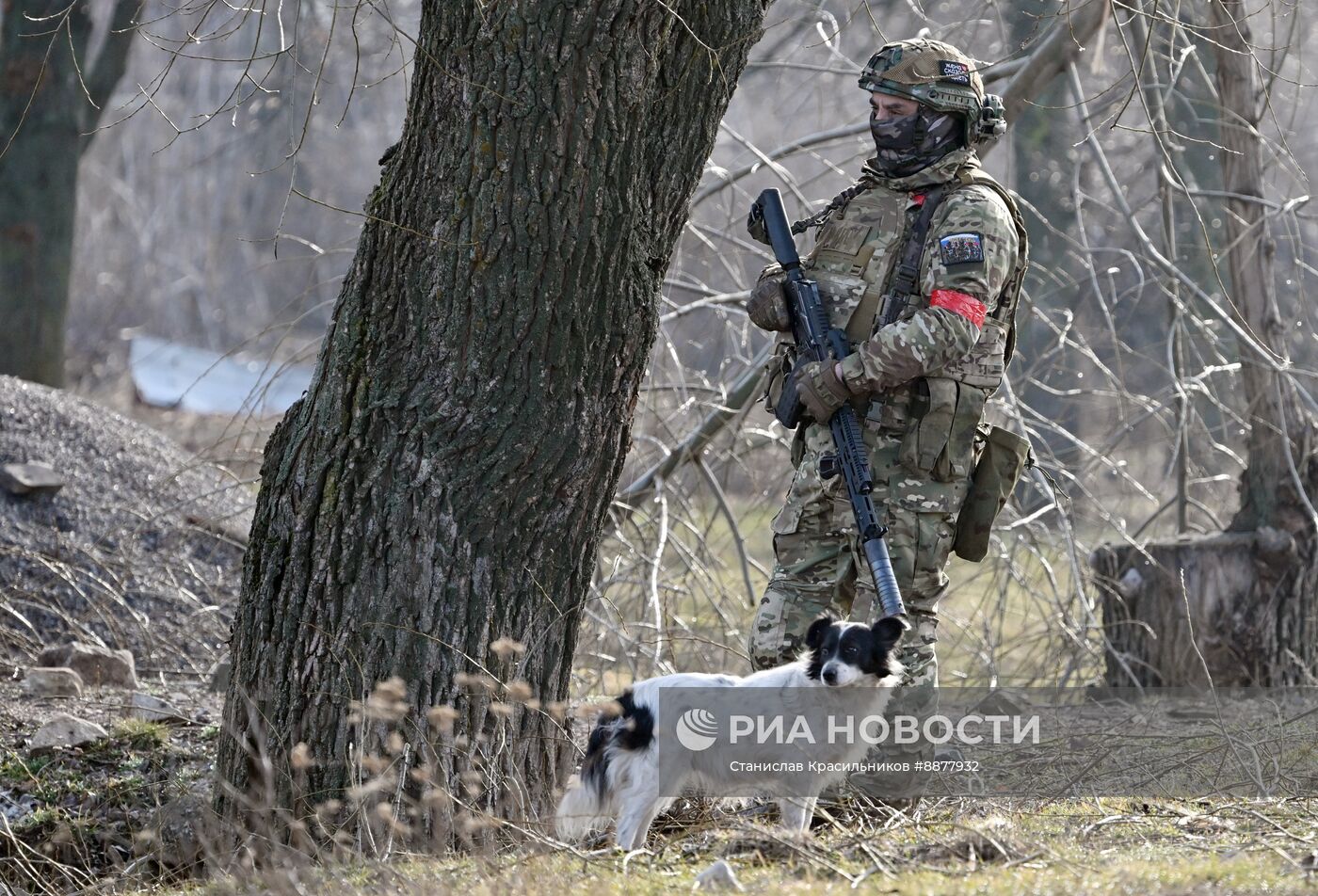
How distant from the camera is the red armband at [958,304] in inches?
164

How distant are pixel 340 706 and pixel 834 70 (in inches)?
176

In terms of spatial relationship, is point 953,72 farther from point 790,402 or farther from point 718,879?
point 718,879

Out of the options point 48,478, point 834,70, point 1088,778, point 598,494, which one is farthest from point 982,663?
point 48,478

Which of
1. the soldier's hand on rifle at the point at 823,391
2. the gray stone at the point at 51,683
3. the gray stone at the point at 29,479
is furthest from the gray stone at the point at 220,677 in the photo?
the soldier's hand on rifle at the point at 823,391

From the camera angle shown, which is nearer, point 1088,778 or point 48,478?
point 1088,778

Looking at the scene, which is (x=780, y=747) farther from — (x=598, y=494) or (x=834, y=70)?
(x=834, y=70)

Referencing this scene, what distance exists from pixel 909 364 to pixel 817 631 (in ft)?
2.79

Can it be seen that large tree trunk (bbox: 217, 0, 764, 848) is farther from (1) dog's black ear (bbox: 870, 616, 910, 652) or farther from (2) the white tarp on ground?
(2) the white tarp on ground

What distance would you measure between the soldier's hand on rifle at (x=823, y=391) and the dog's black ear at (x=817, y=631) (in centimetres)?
73

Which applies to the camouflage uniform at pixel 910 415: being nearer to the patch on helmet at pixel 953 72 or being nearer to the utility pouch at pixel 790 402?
the utility pouch at pixel 790 402

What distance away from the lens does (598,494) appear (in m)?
4.33

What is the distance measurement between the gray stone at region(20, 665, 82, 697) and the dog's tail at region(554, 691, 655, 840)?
2950 millimetres

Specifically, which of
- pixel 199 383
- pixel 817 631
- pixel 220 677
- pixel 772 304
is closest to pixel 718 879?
pixel 817 631

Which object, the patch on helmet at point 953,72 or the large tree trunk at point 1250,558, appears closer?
the patch on helmet at point 953,72
